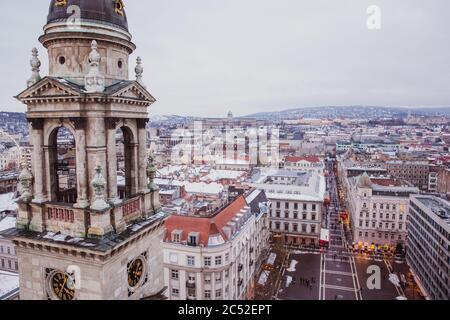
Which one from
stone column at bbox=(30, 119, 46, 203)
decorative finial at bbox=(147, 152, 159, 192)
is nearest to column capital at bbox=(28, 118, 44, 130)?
stone column at bbox=(30, 119, 46, 203)

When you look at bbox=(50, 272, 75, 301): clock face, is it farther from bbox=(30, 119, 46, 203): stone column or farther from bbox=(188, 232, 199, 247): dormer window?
bbox=(188, 232, 199, 247): dormer window

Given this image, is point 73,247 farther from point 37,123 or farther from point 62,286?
point 37,123

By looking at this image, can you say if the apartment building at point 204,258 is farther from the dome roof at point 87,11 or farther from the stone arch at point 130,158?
the dome roof at point 87,11

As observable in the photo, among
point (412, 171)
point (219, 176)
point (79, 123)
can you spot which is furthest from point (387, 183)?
point (79, 123)

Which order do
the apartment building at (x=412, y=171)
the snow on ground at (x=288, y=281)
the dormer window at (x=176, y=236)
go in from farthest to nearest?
the apartment building at (x=412, y=171)
the snow on ground at (x=288, y=281)
the dormer window at (x=176, y=236)

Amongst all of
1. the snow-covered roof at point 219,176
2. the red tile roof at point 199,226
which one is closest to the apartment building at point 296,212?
the snow-covered roof at point 219,176
